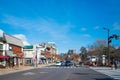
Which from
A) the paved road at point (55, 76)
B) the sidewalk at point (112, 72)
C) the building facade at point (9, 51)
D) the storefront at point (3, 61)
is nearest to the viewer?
the paved road at point (55, 76)

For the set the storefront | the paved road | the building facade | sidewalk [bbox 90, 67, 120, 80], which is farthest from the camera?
the building facade

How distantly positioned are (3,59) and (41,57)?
6058 centimetres

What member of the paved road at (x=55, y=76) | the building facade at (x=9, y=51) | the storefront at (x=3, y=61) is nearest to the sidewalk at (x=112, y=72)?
the paved road at (x=55, y=76)

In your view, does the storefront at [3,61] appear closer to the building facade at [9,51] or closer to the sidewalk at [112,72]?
the building facade at [9,51]

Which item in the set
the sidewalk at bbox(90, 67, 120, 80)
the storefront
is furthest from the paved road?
the storefront

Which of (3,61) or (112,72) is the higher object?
(3,61)

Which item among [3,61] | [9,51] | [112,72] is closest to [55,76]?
[112,72]

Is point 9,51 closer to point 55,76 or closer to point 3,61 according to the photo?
point 3,61

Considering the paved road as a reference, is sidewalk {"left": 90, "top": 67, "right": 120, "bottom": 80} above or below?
below

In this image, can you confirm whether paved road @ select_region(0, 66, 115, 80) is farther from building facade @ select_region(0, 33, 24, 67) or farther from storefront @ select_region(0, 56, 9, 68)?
building facade @ select_region(0, 33, 24, 67)

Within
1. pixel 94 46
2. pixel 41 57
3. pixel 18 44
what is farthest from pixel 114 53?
pixel 41 57

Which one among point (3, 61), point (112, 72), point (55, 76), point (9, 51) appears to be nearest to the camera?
point (55, 76)

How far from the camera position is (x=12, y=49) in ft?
218

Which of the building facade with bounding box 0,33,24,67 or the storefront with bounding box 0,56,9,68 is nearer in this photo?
the storefront with bounding box 0,56,9,68
